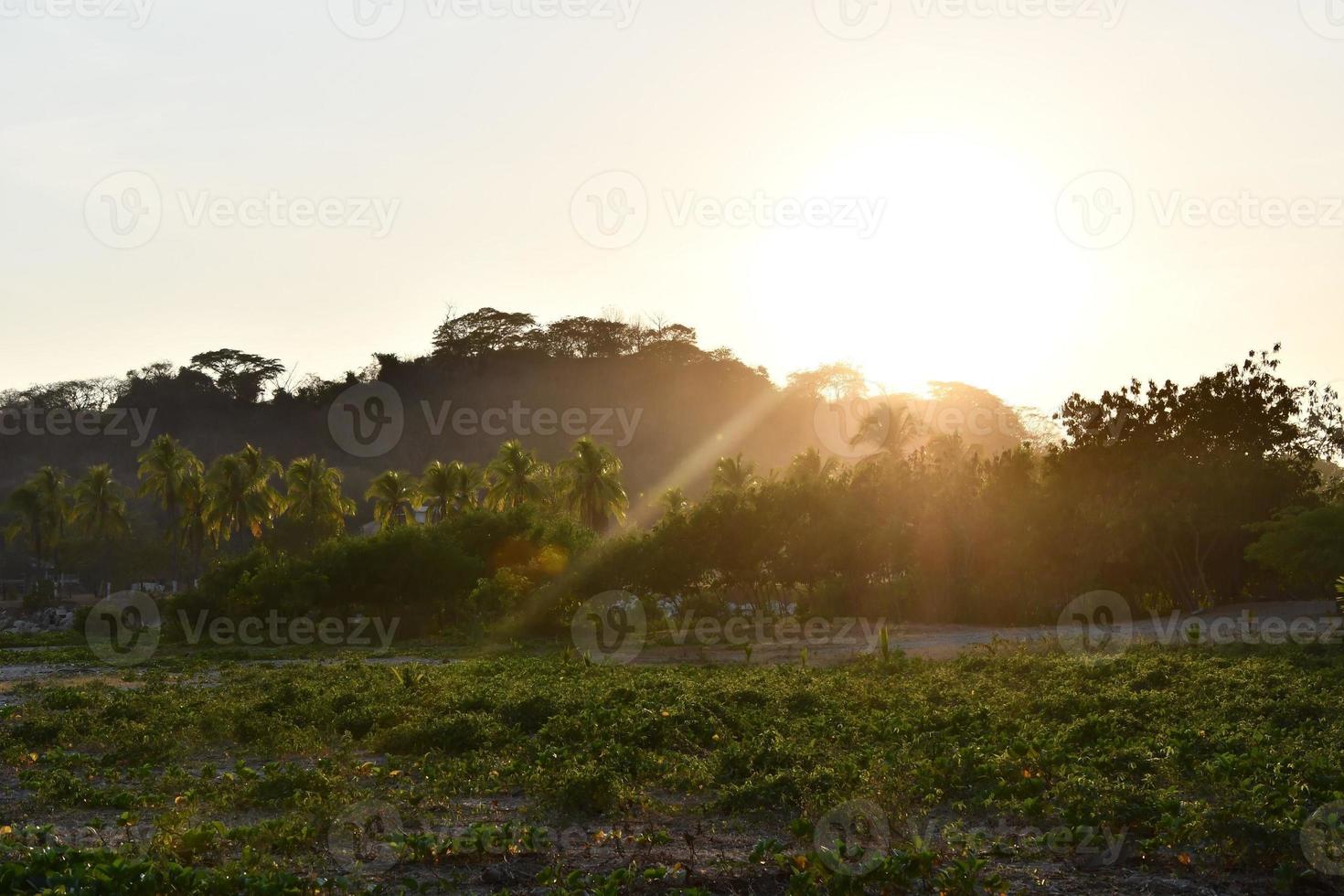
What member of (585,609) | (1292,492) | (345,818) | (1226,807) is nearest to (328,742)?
(345,818)

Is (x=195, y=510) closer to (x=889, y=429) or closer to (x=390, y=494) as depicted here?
(x=390, y=494)

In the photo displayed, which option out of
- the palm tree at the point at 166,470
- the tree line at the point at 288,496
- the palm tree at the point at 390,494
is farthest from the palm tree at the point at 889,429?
the palm tree at the point at 166,470

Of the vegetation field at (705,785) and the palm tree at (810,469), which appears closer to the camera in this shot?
the vegetation field at (705,785)

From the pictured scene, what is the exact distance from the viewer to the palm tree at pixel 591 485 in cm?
5781

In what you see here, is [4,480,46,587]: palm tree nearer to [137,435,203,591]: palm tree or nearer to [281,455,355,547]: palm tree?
[137,435,203,591]: palm tree

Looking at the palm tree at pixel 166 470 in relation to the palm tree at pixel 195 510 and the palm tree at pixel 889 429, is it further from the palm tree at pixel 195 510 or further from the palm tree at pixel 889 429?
the palm tree at pixel 889 429

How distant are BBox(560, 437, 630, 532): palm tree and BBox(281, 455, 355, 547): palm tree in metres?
18.3

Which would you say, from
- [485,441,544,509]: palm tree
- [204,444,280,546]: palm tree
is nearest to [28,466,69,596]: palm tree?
[204,444,280,546]: palm tree

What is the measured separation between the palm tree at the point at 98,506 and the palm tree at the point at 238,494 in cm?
916

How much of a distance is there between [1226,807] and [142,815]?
10.4 meters

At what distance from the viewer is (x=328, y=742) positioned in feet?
55.8

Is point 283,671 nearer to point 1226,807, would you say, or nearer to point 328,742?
point 328,742

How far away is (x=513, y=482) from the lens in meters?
60.7

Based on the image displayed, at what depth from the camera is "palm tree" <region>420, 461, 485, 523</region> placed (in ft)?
211
